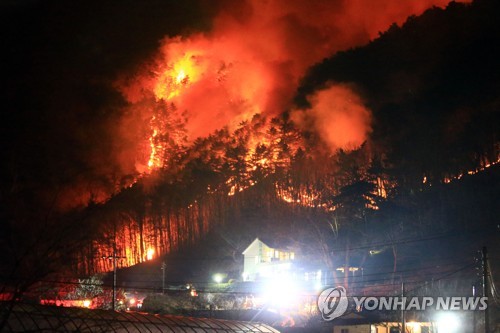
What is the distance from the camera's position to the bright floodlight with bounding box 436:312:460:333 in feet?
82.1

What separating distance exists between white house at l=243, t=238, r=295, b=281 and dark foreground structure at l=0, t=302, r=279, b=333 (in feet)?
64.4

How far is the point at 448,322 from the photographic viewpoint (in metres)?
25.3

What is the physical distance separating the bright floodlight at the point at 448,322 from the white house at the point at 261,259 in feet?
46.1

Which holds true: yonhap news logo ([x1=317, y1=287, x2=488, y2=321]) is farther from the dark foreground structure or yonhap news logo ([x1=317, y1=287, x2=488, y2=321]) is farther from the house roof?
the house roof

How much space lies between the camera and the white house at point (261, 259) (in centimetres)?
3856

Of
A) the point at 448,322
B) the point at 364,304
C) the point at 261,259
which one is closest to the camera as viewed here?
the point at 364,304

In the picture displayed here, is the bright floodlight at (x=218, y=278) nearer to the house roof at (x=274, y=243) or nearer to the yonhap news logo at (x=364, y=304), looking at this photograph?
the house roof at (x=274, y=243)

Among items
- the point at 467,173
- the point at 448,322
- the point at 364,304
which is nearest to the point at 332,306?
the point at 364,304

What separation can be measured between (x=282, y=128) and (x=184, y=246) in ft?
50.9

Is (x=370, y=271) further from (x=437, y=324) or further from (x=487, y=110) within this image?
(x=487, y=110)

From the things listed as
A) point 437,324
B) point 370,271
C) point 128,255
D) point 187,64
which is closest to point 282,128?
point 187,64

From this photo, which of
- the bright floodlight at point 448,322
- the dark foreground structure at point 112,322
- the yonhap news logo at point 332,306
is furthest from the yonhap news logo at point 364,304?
the dark foreground structure at point 112,322

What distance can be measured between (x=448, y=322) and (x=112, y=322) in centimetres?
1720

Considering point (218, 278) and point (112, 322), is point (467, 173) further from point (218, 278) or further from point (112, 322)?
point (112, 322)
